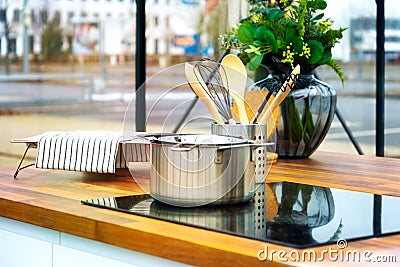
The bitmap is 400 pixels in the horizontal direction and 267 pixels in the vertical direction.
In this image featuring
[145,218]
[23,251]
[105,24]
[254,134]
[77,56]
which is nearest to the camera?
[145,218]

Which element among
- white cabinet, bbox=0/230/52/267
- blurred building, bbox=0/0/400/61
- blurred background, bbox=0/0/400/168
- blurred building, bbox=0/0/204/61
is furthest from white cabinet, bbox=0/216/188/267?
blurred building, bbox=0/0/204/61

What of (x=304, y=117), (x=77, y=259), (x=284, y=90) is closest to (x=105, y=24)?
(x=304, y=117)

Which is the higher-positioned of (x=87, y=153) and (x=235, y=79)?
(x=235, y=79)

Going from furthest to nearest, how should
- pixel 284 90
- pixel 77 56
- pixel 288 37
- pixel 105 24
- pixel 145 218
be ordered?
pixel 77 56 < pixel 105 24 < pixel 288 37 < pixel 284 90 < pixel 145 218

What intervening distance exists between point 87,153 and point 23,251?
13.7 inches

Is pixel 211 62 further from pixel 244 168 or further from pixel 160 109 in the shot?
pixel 244 168

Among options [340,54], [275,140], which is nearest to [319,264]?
[275,140]

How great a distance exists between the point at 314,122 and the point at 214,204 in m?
0.88

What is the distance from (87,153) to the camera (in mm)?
1675

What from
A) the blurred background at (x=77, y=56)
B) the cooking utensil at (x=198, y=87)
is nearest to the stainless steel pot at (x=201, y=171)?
the cooking utensil at (x=198, y=87)

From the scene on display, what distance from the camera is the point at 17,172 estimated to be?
1727 mm

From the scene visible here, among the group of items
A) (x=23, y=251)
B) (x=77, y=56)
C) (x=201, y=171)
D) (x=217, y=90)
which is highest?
(x=77, y=56)

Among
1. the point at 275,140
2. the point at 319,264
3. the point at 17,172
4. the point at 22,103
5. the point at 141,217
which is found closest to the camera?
the point at 319,264

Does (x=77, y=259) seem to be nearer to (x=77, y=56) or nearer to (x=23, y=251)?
(x=23, y=251)
